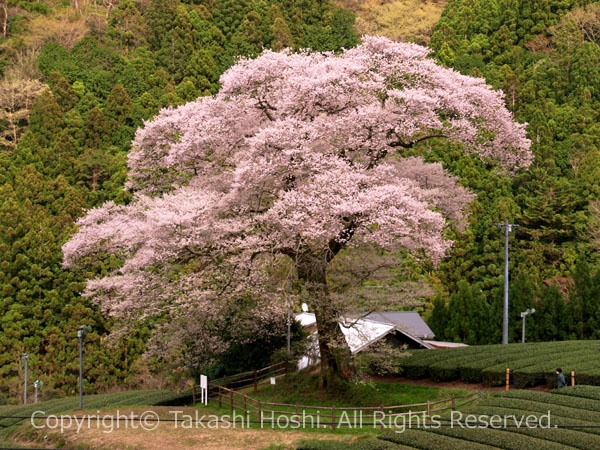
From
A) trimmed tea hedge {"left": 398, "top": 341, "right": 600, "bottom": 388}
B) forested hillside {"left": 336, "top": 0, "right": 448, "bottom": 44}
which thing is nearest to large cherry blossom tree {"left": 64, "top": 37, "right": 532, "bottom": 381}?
trimmed tea hedge {"left": 398, "top": 341, "right": 600, "bottom": 388}

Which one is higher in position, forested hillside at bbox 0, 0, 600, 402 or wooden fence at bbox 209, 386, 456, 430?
forested hillside at bbox 0, 0, 600, 402

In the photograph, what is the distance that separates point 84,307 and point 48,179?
15250 millimetres

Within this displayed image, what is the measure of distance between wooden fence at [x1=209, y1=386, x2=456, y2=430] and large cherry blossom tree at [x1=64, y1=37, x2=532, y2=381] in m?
2.94

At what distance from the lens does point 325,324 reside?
100 ft

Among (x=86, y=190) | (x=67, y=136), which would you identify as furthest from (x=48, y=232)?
(x=67, y=136)

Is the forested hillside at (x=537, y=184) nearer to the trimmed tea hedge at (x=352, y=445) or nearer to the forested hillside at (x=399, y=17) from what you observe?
the forested hillside at (x=399, y=17)

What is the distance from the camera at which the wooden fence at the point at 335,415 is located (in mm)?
26188

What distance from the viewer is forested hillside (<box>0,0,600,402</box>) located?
168ft

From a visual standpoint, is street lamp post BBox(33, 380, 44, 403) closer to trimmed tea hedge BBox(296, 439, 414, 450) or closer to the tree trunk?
the tree trunk

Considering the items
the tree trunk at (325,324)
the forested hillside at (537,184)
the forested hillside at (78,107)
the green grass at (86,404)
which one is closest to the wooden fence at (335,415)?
the tree trunk at (325,324)

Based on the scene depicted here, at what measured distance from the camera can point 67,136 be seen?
68.0 meters

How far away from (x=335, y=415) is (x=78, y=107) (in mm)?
53678

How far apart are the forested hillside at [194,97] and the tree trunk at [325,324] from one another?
26.6ft

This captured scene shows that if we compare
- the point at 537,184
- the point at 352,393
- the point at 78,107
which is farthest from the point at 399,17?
the point at 352,393
